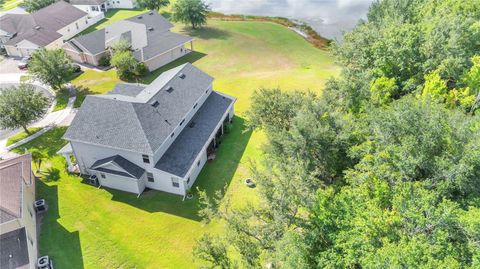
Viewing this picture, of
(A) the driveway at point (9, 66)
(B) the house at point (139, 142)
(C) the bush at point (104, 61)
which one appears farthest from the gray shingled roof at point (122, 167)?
(A) the driveway at point (9, 66)

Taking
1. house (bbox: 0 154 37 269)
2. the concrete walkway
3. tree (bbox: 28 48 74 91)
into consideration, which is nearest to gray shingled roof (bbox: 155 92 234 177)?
house (bbox: 0 154 37 269)

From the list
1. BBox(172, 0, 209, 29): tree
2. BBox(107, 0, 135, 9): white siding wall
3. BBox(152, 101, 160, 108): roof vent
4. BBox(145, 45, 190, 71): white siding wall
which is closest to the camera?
BBox(152, 101, 160, 108): roof vent

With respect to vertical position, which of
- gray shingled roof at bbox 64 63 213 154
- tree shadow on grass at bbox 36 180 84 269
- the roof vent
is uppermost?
the roof vent

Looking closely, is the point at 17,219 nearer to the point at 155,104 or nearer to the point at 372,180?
the point at 155,104

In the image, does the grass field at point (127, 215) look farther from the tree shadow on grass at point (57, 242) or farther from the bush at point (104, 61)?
the bush at point (104, 61)

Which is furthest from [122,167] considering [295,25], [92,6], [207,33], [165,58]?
[92,6]

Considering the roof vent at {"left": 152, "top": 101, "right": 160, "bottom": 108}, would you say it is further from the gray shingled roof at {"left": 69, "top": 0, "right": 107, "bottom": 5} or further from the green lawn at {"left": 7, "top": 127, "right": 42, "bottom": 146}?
the gray shingled roof at {"left": 69, "top": 0, "right": 107, "bottom": 5}
